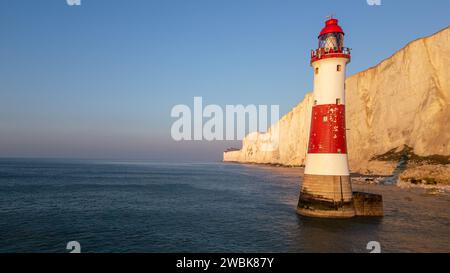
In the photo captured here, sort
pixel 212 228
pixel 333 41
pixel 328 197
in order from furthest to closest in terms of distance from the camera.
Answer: pixel 212 228 → pixel 333 41 → pixel 328 197

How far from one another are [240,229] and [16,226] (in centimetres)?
1495

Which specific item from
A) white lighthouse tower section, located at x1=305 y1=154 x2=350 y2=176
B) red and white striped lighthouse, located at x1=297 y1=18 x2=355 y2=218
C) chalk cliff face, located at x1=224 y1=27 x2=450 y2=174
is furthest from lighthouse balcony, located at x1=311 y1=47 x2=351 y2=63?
chalk cliff face, located at x1=224 y1=27 x2=450 y2=174

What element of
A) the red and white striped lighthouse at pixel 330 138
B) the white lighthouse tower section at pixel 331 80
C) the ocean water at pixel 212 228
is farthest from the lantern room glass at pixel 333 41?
the ocean water at pixel 212 228

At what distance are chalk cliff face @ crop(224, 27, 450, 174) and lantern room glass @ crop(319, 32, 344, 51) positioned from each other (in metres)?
40.4

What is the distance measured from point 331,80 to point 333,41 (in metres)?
2.55

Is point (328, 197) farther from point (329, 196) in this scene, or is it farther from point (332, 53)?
point (332, 53)

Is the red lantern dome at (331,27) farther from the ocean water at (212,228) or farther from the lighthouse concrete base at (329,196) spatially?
the ocean water at (212,228)

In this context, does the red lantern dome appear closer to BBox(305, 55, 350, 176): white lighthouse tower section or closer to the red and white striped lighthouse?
the red and white striped lighthouse

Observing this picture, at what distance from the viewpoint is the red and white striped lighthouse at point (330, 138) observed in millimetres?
20422

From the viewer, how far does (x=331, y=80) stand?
20.7 m

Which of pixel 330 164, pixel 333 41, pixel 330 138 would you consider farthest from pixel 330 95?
pixel 330 164

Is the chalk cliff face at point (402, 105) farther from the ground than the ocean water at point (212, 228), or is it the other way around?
the chalk cliff face at point (402, 105)

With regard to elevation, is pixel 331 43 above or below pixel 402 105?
below
